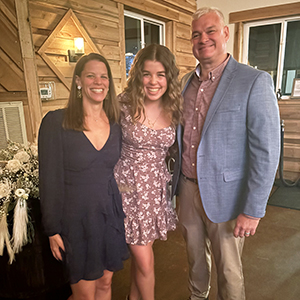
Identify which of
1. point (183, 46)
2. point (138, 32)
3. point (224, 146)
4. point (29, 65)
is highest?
point (138, 32)

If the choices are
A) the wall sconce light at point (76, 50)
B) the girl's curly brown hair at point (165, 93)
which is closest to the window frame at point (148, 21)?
the wall sconce light at point (76, 50)

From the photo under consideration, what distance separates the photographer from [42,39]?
2791 mm

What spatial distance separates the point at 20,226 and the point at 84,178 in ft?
1.43

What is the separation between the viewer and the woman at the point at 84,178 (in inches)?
48.5

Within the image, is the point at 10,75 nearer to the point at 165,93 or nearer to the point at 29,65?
the point at 29,65

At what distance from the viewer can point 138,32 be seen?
13.7 ft

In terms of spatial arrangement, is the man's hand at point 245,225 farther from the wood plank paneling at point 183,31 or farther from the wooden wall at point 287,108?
the wood plank paneling at point 183,31

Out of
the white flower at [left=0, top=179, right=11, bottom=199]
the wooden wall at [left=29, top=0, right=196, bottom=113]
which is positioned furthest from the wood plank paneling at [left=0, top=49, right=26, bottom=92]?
the white flower at [left=0, top=179, right=11, bottom=199]

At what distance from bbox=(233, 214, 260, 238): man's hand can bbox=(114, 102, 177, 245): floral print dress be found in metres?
0.44

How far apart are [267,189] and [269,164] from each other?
0.13 m

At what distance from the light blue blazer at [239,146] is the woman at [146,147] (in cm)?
25

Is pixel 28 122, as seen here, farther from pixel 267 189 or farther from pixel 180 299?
pixel 267 189

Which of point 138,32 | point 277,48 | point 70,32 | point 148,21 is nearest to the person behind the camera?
point 70,32

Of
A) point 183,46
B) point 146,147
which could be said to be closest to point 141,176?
point 146,147
